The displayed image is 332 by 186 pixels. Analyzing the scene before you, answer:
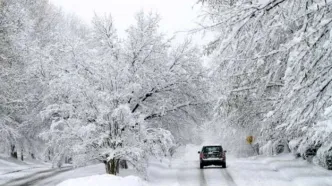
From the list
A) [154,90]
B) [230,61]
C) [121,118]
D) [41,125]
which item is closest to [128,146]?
[121,118]

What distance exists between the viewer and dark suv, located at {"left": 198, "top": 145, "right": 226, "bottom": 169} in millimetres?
27844

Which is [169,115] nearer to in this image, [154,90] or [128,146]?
[154,90]

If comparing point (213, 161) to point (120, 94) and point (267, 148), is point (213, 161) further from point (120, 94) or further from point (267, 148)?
point (267, 148)

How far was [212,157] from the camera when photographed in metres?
28.0

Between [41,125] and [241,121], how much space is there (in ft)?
37.5

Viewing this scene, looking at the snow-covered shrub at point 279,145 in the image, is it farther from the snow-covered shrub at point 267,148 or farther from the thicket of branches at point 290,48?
the thicket of branches at point 290,48

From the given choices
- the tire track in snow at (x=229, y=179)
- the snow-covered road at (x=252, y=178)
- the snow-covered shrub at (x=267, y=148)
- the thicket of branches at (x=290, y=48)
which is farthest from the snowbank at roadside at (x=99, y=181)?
the tire track in snow at (x=229, y=179)

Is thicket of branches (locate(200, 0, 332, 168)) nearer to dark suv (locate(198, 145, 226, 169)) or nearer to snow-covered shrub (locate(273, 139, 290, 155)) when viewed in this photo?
snow-covered shrub (locate(273, 139, 290, 155))

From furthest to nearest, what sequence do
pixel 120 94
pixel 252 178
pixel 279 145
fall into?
pixel 279 145
pixel 252 178
pixel 120 94

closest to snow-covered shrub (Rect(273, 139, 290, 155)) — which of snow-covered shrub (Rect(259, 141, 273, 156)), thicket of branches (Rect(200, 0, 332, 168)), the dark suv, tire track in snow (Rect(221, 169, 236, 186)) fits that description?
snow-covered shrub (Rect(259, 141, 273, 156))

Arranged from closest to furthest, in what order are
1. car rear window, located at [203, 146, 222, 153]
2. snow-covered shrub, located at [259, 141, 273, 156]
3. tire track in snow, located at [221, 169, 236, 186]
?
snow-covered shrub, located at [259, 141, 273, 156] → tire track in snow, located at [221, 169, 236, 186] → car rear window, located at [203, 146, 222, 153]

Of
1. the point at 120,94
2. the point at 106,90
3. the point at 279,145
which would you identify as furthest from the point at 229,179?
the point at 106,90

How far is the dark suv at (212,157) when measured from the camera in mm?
27844

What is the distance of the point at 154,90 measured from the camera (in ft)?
75.8
